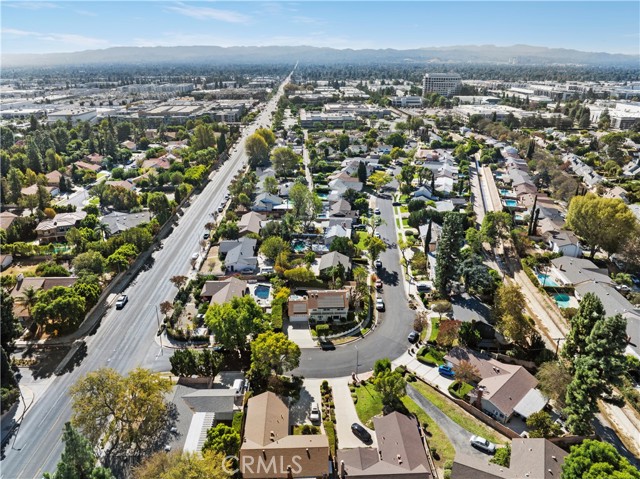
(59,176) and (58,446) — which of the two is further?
(59,176)

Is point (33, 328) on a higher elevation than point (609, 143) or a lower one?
lower

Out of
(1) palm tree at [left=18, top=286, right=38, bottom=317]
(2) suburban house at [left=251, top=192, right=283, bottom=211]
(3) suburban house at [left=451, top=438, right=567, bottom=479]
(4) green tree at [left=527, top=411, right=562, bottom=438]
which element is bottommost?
(4) green tree at [left=527, top=411, right=562, bottom=438]

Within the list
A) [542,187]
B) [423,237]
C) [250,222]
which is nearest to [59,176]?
[250,222]

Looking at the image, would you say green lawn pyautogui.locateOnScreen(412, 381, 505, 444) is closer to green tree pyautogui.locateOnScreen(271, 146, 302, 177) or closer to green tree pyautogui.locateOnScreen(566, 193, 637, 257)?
green tree pyautogui.locateOnScreen(566, 193, 637, 257)

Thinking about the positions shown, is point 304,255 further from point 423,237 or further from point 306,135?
point 306,135

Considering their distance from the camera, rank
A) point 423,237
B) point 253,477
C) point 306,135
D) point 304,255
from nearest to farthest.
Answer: point 253,477
point 304,255
point 423,237
point 306,135

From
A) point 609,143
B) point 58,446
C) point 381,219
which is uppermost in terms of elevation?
point 609,143

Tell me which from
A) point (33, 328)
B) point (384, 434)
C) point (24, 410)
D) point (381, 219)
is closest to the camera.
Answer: point (384, 434)

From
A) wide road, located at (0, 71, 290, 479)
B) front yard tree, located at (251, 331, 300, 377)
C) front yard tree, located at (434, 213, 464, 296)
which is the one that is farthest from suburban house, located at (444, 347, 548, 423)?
wide road, located at (0, 71, 290, 479)
